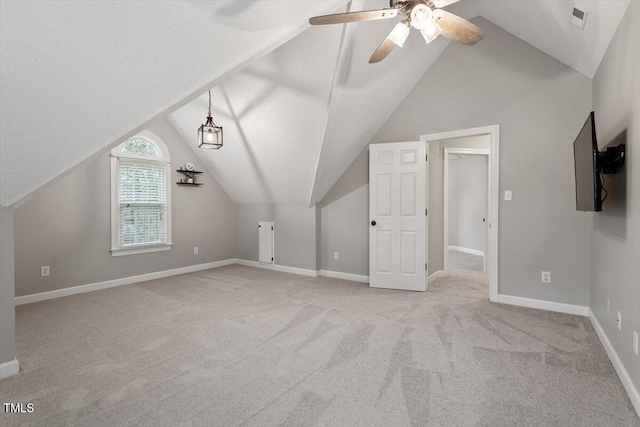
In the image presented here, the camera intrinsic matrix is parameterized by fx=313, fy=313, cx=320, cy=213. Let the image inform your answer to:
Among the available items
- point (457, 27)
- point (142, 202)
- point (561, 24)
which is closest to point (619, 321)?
point (457, 27)

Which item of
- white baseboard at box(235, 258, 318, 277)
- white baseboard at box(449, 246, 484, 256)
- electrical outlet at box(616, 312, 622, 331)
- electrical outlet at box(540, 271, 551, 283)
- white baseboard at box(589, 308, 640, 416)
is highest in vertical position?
electrical outlet at box(540, 271, 551, 283)

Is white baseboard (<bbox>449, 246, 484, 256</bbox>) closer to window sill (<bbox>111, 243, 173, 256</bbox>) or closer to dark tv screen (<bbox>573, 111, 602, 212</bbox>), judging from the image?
dark tv screen (<bbox>573, 111, 602, 212</bbox>)

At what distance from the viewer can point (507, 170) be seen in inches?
142

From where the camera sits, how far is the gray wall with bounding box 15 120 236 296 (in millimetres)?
3787

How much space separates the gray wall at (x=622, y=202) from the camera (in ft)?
6.08

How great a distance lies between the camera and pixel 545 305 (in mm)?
3381

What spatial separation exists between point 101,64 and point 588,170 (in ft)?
10.2

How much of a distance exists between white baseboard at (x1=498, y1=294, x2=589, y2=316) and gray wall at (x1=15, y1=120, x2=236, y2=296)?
4.76m

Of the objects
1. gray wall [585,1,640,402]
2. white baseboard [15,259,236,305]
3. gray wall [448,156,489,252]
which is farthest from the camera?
gray wall [448,156,489,252]

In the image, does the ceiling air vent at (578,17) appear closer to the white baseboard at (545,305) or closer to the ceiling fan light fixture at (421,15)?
the ceiling fan light fixture at (421,15)

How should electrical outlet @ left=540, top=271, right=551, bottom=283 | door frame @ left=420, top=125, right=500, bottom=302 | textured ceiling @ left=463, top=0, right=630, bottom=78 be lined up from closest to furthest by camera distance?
textured ceiling @ left=463, top=0, right=630, bottom=78
electrical outlet @ left=540, top=271, right=551, bottom=283
door frame @ left=420, top=125, right=500, bottom=302

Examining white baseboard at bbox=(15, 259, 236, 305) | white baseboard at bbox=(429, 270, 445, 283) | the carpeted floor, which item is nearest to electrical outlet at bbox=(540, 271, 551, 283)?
the carpeted floor

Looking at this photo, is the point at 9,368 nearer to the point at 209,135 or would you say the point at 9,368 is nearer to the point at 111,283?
the point at 111,283

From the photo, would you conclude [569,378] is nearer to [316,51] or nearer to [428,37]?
[428,37]
